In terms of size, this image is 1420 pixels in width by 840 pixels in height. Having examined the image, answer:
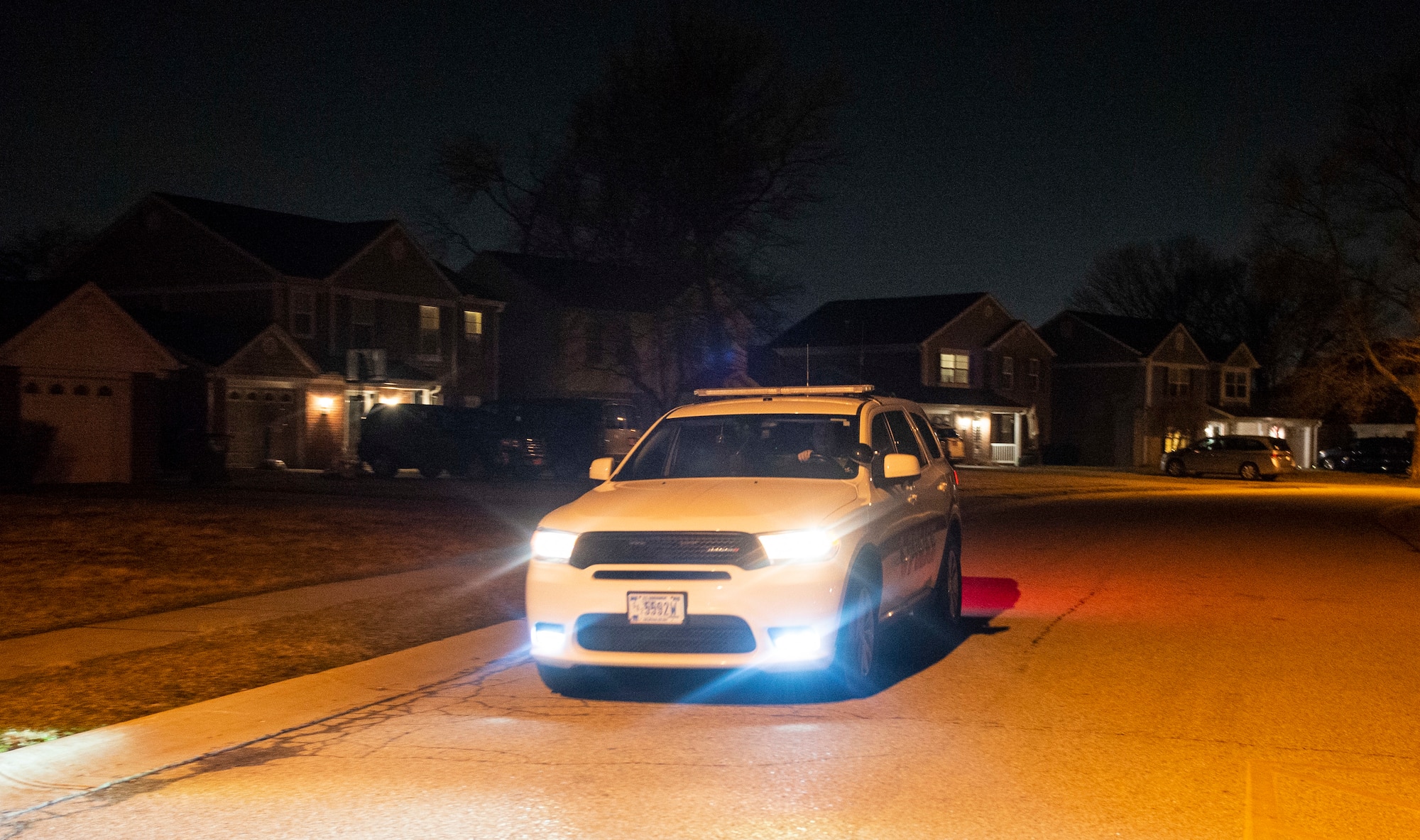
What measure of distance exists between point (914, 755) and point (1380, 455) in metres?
69.3

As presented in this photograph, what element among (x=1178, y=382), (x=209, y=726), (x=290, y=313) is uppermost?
(x=290, y=313)

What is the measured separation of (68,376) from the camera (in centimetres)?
2670

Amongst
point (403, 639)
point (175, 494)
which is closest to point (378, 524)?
point (175, 494)

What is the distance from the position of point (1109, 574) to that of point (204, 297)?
3268 cm

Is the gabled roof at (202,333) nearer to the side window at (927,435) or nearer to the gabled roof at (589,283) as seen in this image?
the gabled roof at (589,283)

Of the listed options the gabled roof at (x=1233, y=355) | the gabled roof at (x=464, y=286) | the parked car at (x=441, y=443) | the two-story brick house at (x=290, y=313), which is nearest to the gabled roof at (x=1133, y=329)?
the gabled roof at (x=1233, y=355)

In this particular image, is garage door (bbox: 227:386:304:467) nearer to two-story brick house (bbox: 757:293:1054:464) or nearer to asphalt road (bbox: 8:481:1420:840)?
two-story brick house (bbox: 757:293:1054:464)

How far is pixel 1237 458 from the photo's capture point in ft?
170

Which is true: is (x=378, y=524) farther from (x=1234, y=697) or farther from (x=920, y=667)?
(x=1234, y=697)

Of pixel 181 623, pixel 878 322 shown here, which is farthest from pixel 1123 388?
pixel 181 623

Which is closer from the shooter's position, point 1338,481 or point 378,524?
point 378,524

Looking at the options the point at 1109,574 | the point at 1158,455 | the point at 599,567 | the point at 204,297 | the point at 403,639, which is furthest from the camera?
the point at 1158,455

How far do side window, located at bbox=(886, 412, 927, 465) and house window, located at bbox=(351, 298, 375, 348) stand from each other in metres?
33.6

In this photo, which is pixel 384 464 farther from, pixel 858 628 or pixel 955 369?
pixel 955 369
